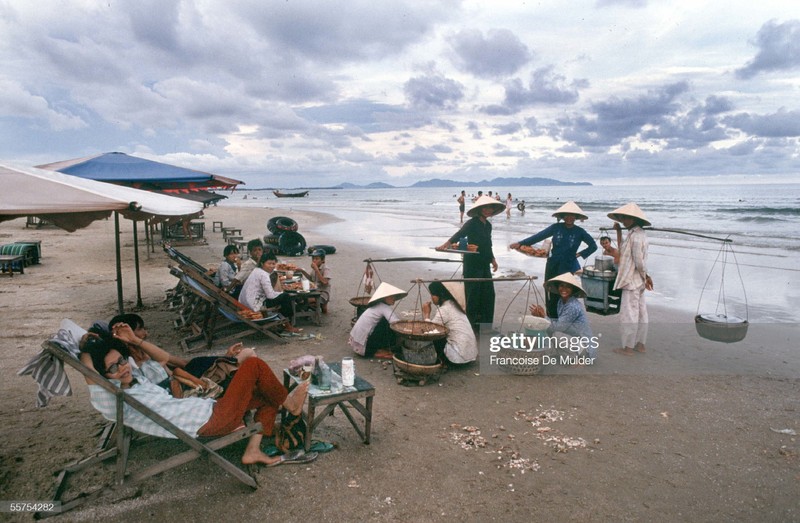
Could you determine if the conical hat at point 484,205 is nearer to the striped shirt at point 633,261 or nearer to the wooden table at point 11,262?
the striped shirt at point 633,261

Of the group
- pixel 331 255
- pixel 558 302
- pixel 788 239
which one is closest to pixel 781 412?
pixel 558 302

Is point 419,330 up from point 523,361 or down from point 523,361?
up

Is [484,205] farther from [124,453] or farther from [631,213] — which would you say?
[124,453]

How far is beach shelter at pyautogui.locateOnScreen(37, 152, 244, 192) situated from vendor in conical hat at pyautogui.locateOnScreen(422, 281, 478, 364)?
5.67m

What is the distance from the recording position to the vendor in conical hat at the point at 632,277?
6.70 meters

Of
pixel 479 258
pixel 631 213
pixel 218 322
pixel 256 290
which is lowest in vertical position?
pixel 218 322

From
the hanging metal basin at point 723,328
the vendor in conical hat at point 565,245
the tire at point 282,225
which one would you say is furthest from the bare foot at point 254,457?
the tire at point 282,225

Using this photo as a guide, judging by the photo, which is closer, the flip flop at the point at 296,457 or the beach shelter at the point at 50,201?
the beach shelter at the point at 50,201

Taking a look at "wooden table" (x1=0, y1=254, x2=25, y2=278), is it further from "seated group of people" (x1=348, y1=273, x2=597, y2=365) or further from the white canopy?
"seated group of people" (x1=348, y1=273, x2=597, y2=365)

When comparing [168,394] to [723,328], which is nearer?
[168,394]

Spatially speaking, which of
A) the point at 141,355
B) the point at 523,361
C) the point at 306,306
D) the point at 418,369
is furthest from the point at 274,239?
the point at 141,355

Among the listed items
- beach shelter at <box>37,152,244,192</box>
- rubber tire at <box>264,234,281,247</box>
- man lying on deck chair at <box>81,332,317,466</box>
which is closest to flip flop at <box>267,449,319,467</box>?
man lying on deck chair at <box>81,332,317,466</box>

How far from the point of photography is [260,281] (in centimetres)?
748

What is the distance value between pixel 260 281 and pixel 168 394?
12.2 ft
